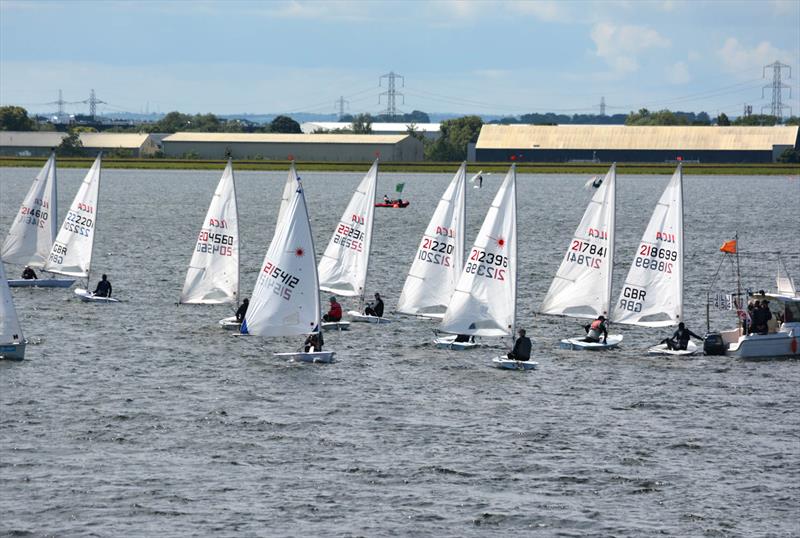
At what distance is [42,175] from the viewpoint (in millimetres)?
73312

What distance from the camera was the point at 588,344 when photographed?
55406mm

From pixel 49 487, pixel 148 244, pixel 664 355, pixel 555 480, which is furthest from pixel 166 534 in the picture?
pixel 148 244

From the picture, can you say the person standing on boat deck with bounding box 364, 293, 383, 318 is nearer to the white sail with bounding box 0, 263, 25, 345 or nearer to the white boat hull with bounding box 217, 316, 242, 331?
the white boat hull with bounding box 217, 316, 242, 331

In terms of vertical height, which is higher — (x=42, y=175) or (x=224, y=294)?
(x=42, y=175)

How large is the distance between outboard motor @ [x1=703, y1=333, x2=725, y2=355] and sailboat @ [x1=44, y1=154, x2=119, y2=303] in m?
30.4

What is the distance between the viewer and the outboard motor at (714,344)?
Answer: 180 ft

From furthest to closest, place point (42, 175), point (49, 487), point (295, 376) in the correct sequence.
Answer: point (42, 175) < point (295, 376) < point (49, 487)

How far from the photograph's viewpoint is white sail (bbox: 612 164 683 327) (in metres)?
55.2

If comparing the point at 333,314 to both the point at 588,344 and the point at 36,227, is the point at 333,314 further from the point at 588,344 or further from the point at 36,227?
the point at 36,227

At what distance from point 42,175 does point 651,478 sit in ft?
152

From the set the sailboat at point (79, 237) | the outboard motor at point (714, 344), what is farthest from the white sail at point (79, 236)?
the outboard motor at point (714, 344)

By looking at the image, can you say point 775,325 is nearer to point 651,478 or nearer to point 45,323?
point 651,478

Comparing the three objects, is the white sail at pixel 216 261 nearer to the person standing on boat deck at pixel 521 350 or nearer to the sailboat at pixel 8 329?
the sailboat at pixel 8 329

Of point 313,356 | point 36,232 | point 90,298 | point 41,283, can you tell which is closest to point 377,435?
point 313,356
